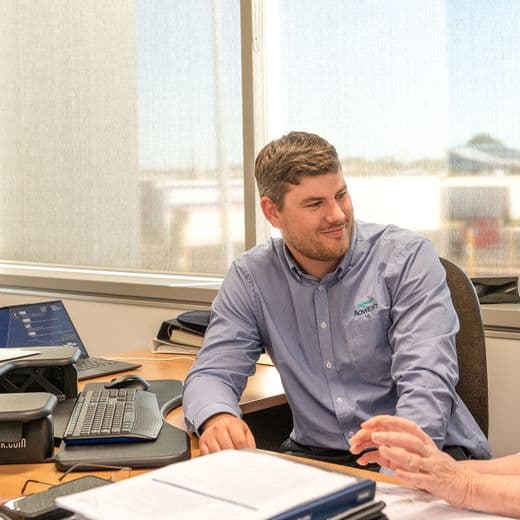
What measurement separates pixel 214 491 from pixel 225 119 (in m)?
2.38

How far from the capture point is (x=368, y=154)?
2.98 meters

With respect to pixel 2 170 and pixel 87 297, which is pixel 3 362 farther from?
pixel 2 170

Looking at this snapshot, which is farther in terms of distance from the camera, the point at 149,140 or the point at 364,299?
the point at 149,140

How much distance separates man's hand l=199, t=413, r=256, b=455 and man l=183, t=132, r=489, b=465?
0.43ft

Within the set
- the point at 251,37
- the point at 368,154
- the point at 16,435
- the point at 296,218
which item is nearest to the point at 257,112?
the point at 251,37

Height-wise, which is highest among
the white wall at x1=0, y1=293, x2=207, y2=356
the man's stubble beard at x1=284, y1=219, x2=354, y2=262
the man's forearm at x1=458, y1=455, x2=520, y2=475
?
the man's stubble beard at x1=284, y1=219, x2=354, y2=262

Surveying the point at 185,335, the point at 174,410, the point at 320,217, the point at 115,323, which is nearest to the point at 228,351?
the point at 174,410

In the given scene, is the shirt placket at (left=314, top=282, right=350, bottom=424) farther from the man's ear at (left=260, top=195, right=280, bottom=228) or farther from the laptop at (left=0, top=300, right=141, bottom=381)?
the laptop at (left=0, top=300, right=141, bottom=381)

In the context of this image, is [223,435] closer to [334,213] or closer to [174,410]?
[174,410]

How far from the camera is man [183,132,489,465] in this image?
202cm

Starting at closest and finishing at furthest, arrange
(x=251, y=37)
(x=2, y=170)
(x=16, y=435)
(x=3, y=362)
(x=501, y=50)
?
1. (x=16, y=435)
2. (x=3, y=362)
3. (x=501, y=50)
4. (x=251, y=37)
5. (x=2, y=170)

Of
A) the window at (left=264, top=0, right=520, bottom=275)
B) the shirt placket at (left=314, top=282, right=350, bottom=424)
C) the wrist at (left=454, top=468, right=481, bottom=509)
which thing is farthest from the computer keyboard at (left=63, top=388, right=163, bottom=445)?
the window at (left=264, top=0, right=520, bottom=275)

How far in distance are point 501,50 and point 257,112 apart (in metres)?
0.95

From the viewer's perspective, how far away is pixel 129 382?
2236mm
